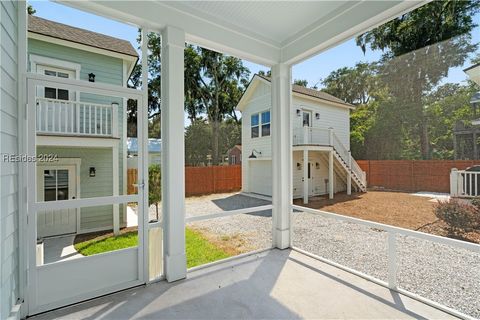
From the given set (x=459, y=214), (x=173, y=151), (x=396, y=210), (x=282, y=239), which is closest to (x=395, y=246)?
(x=396, y=210)

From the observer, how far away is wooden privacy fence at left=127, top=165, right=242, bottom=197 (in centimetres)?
250

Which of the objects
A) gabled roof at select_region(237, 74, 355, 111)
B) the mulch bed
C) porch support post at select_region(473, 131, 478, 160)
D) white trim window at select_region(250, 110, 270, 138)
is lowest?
the mulch bed

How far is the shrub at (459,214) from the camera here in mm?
2160

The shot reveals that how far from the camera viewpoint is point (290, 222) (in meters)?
3.55

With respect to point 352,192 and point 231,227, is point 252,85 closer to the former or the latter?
point 352,192

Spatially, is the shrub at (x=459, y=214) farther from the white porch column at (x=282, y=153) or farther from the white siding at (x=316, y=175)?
the white porch column at (x=282, y=153)

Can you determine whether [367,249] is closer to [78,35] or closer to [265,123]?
[265,123]

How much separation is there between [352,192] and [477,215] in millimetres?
1158

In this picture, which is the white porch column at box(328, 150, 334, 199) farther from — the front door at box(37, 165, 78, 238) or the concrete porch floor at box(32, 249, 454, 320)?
the front door at box(37, 165, 78, 238)

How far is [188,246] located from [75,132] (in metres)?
2.16

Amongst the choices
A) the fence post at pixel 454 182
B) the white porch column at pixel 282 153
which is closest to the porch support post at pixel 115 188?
the white porch column at pixel 282 153

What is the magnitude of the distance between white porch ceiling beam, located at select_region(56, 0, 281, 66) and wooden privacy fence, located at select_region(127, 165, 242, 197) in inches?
61.5

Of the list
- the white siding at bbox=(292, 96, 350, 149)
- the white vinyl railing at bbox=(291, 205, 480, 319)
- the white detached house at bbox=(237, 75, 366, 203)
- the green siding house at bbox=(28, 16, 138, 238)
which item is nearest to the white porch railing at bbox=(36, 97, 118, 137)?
the green siding house at bbox=(28, 16, 138, 238)

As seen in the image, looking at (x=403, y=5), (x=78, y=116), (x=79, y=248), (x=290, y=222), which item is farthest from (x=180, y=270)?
(x=403, y=5)
